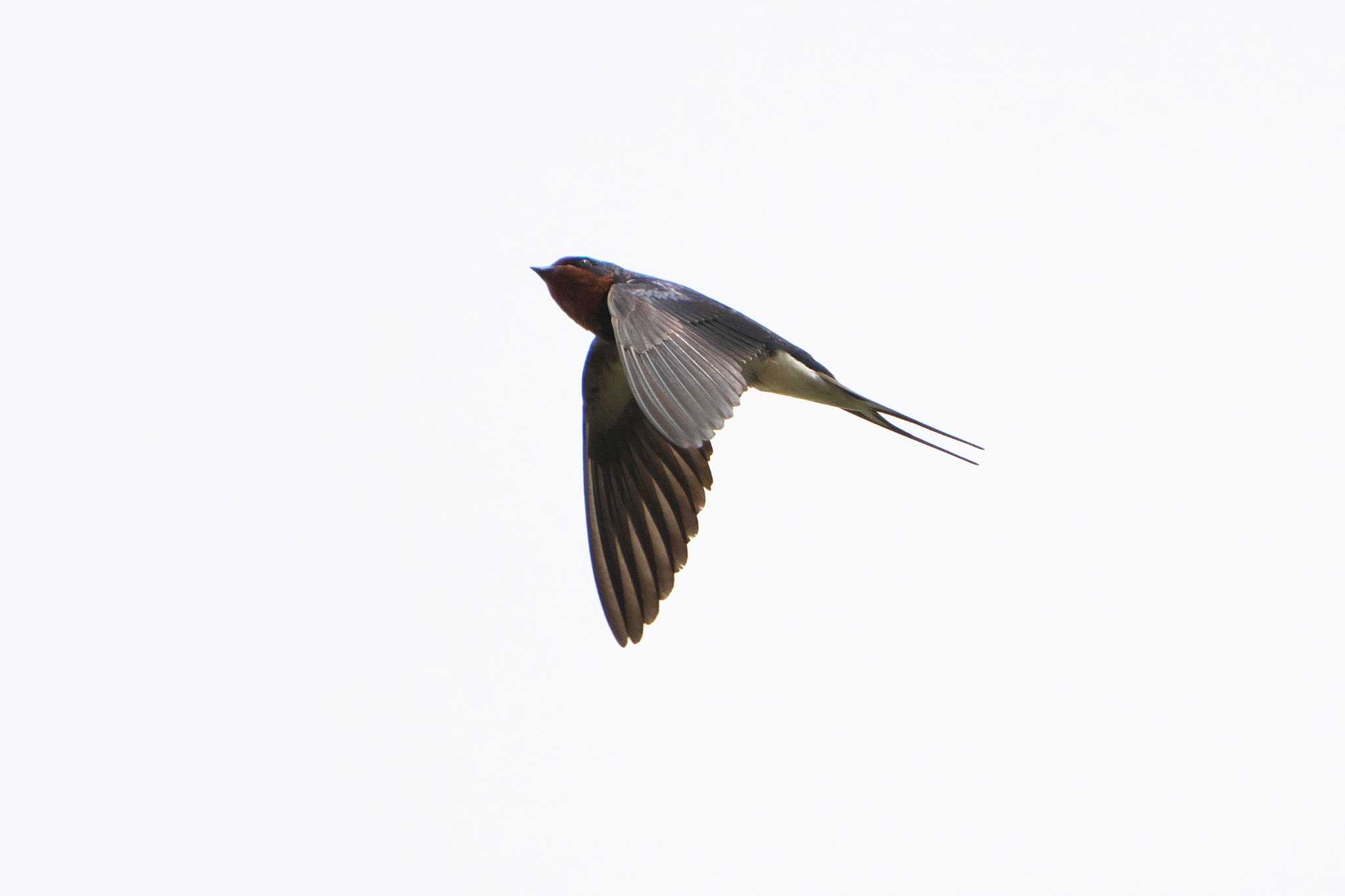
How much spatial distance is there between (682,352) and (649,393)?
1.47 ft

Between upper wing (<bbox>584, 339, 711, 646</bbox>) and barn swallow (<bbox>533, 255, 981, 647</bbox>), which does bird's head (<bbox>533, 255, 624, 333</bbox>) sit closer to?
barn swallow (<bbox>533, 255, 981, 647</bbox>)

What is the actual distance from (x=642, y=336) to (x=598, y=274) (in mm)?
1053

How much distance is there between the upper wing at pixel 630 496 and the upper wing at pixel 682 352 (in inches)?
Answer: 26.5

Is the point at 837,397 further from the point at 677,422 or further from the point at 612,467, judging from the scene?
the point at 677,422

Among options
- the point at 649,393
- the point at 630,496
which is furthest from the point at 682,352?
the point at 630,496

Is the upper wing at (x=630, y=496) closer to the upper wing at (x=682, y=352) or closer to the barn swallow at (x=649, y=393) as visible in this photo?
the barn swallow at (x=649, y=393)

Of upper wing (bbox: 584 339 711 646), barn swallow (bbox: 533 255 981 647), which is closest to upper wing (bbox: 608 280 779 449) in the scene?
barn swallow (bbox: 533 255 981 647)

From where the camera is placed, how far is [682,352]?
6148 mm

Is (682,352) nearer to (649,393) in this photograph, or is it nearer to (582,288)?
(649,393)

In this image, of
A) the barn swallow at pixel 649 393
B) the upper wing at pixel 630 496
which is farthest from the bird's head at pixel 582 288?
the upper wing at pixel 630 496

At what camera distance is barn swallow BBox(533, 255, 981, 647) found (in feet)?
19.9

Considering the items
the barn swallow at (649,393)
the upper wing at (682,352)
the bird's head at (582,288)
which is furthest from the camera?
the bird's head at (582,288)

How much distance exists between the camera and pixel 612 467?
7.76 meters

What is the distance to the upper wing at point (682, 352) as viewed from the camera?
5.64 metres
